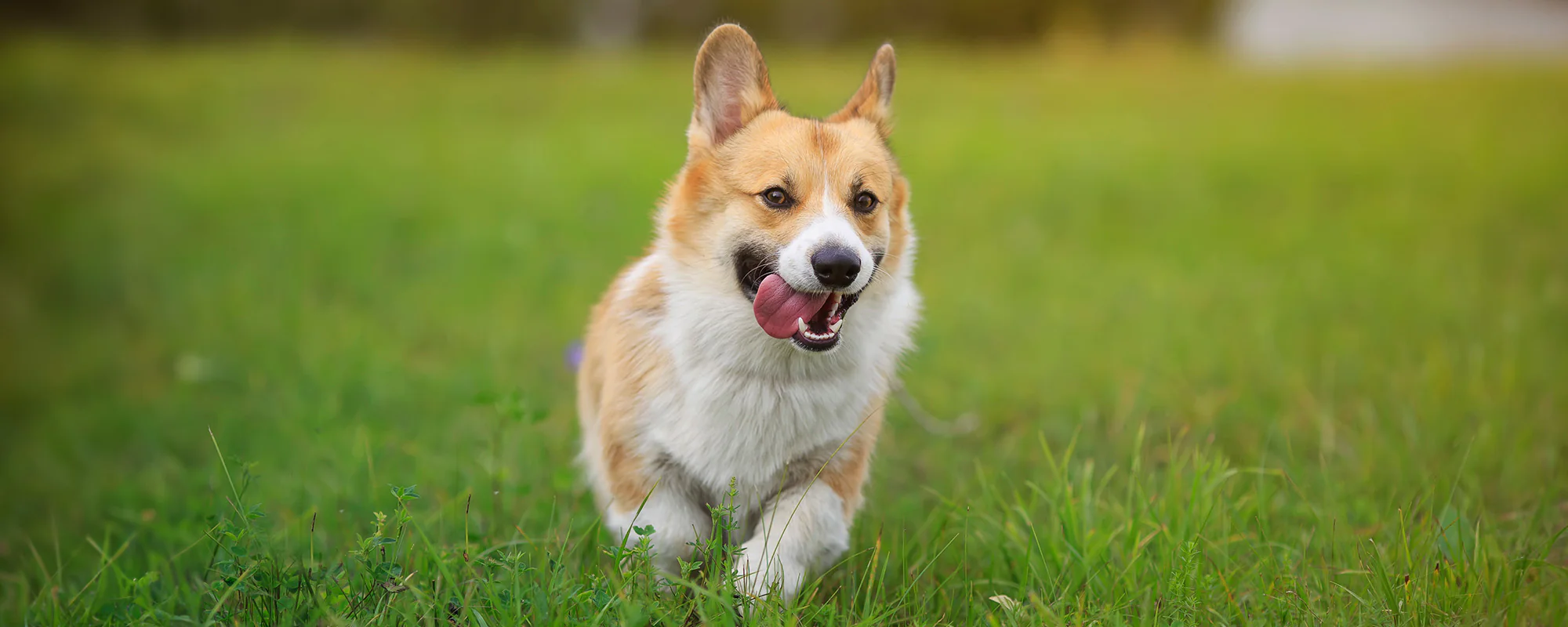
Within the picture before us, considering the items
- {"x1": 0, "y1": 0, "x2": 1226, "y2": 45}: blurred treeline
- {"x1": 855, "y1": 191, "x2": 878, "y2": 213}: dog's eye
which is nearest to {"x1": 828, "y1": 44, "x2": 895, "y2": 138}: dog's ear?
{"x1": 855, "y1": 191, "x2": 878, "y2": 213}: dog's eye

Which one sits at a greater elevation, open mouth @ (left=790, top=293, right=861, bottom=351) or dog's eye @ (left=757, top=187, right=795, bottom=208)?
dog's eye @ (left=757, top=187, right=795, bottom=208)

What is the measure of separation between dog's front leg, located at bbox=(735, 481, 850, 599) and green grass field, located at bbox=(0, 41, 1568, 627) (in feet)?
0.38

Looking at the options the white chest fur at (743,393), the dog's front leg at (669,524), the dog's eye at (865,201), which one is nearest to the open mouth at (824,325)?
the white chest fur at (743,393)

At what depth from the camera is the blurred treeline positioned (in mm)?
21672

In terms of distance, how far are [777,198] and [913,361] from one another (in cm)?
152

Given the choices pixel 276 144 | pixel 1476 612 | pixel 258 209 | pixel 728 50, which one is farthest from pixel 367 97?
pixel 1476 612

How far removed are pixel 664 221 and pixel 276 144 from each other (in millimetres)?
11014

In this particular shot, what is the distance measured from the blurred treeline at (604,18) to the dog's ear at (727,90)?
18680mm

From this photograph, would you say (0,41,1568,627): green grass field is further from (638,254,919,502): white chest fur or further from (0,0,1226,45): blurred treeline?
(0,0,1226,45): blurred treeline

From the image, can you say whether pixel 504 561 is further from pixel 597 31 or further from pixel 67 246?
pixel 597 31

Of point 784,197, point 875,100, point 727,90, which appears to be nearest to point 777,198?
point 784,197

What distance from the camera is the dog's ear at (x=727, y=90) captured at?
124 inches

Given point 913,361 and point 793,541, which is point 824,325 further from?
point 913,361

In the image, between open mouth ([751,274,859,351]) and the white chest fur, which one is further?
the white chest fur
